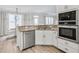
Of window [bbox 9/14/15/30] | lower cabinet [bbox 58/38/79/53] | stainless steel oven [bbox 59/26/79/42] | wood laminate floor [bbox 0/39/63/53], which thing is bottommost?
wood laminate floor [bbox 0/39/63/53]

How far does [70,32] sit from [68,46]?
36 centimetres

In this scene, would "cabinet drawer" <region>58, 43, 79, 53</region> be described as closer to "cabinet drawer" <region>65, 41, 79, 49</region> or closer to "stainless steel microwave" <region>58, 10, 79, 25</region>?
"cabinet drawer" <region>65, 41, 79, 49</region>

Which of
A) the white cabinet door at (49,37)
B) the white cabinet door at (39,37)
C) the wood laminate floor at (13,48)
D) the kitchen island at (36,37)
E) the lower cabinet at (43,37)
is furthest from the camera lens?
the white cabinet door at (39,37)

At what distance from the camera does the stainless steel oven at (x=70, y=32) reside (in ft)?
8.41

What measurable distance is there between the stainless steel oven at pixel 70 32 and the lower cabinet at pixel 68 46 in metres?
0.13

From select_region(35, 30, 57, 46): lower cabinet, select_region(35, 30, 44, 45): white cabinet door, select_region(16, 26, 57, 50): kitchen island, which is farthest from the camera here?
select_region(35, 30, 44, 45): white cabinet door

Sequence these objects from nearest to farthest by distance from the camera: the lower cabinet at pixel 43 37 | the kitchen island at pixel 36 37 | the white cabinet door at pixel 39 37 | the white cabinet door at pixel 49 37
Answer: the kitchen island at pixel 36 37, the white cabinet door at pixel 49 37, the lower cabinet at pixel 43 37, the white cabinet door at pixel 39 37

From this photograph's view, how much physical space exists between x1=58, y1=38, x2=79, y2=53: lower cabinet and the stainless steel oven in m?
0.13

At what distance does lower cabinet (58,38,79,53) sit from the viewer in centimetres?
257

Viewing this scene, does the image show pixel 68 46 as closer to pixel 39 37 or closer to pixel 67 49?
pixel 67 49

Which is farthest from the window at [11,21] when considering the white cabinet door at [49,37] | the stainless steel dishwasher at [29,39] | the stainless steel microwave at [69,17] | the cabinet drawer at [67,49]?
the cabinet drawer at [67,49]

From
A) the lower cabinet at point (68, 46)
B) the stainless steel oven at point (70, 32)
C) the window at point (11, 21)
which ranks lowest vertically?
the lower cabinet at point (68, 46)

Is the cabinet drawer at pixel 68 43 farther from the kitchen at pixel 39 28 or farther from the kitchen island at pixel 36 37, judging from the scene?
the kitchen island at pixel 36 37

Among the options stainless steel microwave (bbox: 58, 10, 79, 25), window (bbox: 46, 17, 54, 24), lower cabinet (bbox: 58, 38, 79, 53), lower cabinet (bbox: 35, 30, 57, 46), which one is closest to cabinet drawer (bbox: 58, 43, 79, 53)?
lower cabinet (bbox: 58, 38, 79, 53)
